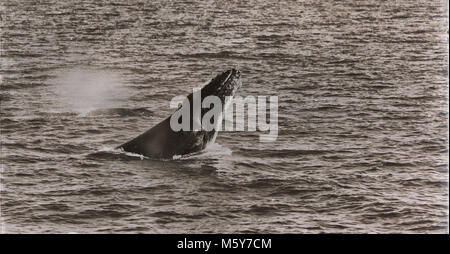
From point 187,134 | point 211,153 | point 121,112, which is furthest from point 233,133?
point 187,134

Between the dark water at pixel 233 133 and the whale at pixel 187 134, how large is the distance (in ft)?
1.86

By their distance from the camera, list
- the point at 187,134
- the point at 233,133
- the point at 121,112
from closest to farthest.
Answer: the point at 187,134 < the point at 233,133 < the point at 121,112

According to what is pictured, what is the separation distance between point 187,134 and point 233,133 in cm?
885

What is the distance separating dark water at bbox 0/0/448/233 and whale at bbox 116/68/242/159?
0.57 metres

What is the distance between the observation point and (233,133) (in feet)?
116

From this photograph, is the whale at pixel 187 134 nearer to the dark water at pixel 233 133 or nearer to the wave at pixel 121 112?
the dark water at pixel 233 133

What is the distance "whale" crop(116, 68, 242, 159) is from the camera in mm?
26391

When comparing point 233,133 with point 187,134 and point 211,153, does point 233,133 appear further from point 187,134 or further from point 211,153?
point 187,134

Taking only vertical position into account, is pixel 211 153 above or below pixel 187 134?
below

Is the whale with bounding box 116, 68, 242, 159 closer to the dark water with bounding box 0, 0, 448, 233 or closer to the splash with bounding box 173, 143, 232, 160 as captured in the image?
the splash with bounding box 173, 143, 232, 160

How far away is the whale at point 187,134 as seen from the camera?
2639 cm

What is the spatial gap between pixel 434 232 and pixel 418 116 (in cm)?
1773

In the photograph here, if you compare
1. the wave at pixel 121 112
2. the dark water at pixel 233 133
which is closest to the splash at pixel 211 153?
the dark water at pixel 233 133


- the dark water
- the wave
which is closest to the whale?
the dark water
